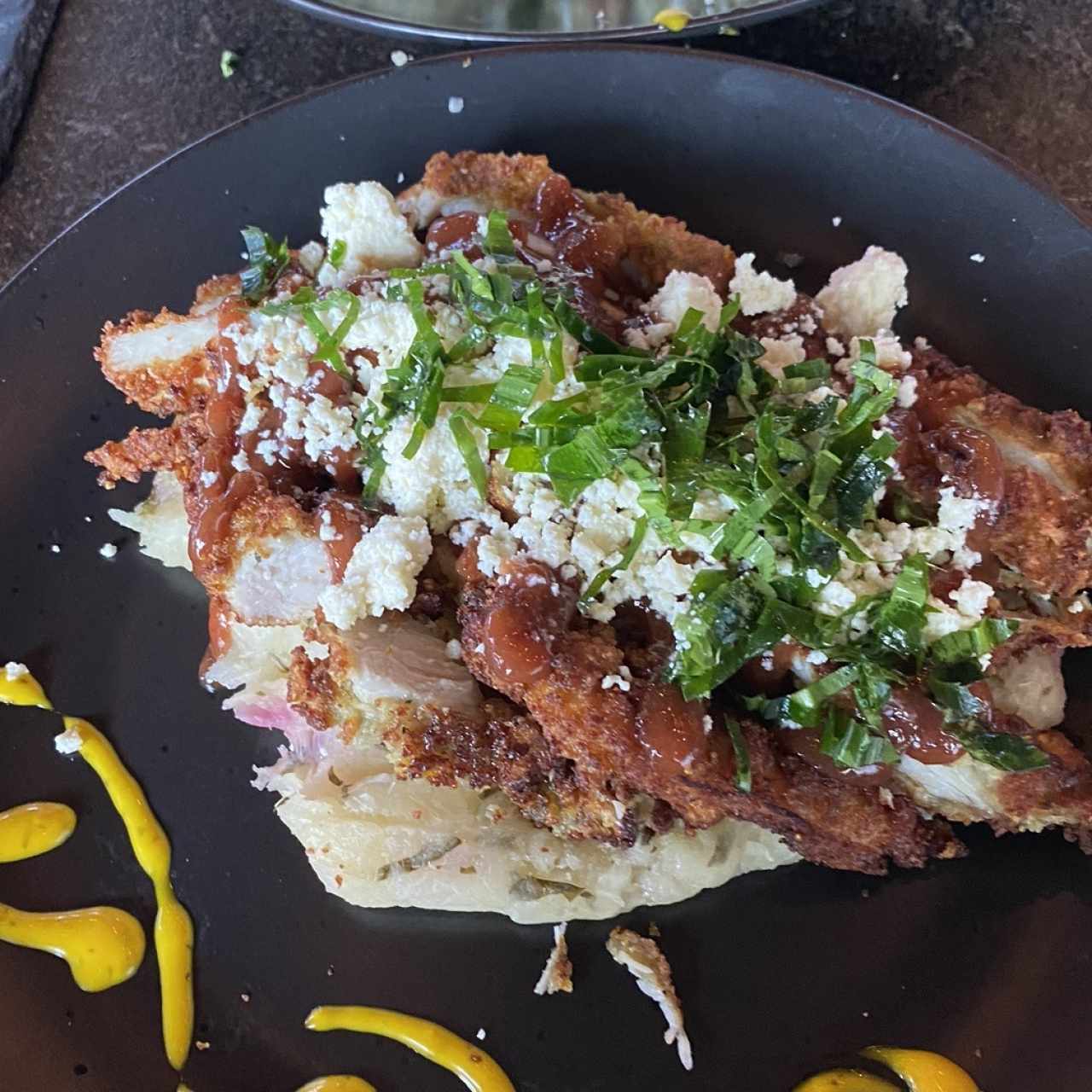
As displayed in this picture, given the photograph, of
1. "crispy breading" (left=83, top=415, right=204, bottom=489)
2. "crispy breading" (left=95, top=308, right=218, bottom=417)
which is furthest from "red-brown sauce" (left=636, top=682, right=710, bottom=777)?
"crispy breading" (left=95, top=308, right=218, bottom=417)

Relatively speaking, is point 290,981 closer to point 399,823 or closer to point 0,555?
point 399,823

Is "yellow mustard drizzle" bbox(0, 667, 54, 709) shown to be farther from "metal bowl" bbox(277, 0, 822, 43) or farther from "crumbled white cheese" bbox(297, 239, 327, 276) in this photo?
"metal bowl" bbox(277, 0, 822, 43)

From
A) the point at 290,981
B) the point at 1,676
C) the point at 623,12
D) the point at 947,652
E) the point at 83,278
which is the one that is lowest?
the point at 290,981

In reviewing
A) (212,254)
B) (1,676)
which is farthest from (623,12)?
(1,676)

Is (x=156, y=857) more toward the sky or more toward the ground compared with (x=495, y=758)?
more toward the ground

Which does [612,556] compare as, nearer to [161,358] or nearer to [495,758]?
[495,758]

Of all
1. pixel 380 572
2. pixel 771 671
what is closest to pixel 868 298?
pixel 771 671
